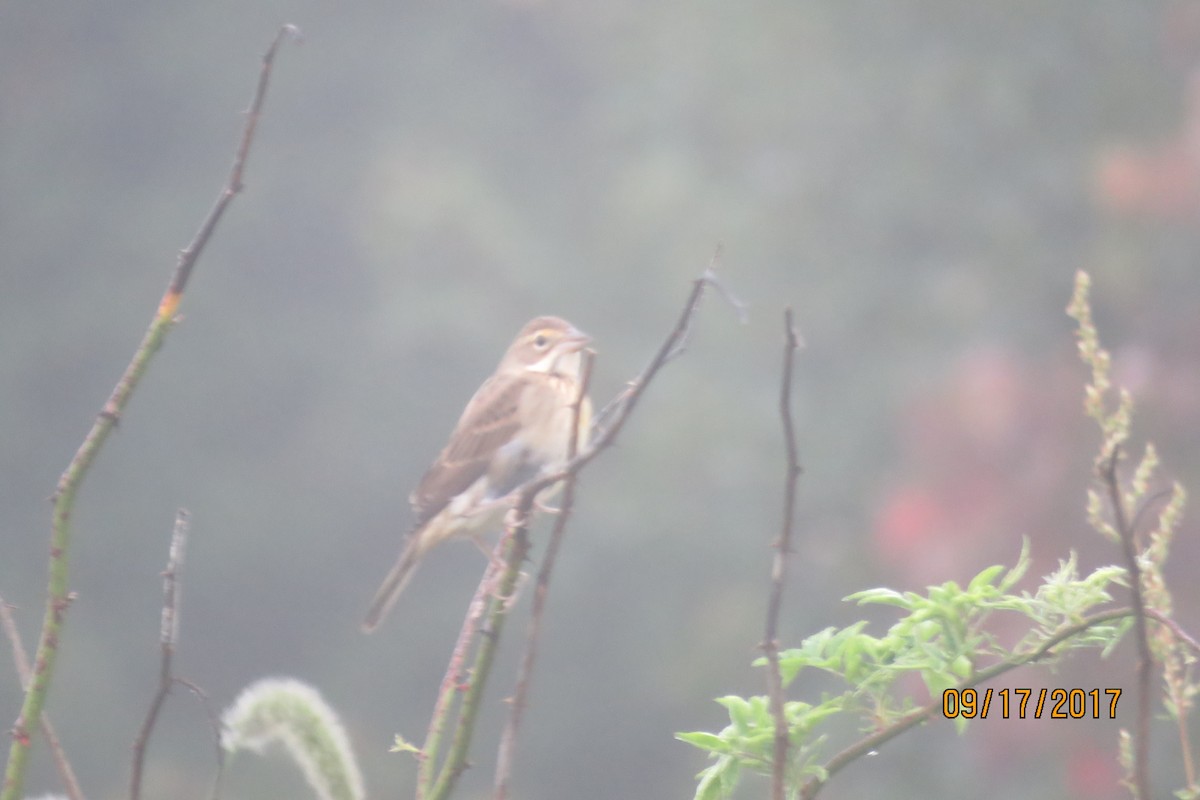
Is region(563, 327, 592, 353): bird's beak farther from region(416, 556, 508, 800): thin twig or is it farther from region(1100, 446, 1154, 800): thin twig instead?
region(1100, 446, 1154, 800): thin twig

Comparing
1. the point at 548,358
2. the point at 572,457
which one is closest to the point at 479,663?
the point at 572,457

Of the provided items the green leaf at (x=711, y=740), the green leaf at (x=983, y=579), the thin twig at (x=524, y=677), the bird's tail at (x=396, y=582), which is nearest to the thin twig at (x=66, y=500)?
the thin twig at (x=524, y=677)

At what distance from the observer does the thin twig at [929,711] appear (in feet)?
2.43

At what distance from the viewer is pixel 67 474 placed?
76 cm

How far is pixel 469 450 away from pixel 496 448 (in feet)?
0.19

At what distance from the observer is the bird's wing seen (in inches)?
87.0

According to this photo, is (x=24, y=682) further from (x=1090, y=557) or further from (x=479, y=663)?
(x=1090, y=557)

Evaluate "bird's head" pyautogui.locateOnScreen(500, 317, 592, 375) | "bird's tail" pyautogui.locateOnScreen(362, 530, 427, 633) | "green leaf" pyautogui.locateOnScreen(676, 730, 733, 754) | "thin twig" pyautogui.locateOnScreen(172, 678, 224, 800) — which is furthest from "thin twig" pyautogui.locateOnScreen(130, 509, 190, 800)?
"bird's head" pyautogui.locateOnScreen(500, 317, 592, 375)

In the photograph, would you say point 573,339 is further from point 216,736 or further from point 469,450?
point 216,736

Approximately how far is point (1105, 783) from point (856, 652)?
129 inches

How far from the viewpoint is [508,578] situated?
83cm

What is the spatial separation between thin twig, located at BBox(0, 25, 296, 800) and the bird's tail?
44.7 inches

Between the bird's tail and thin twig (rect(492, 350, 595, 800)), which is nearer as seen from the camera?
thin twig (rect(492, 350, 595, 800))

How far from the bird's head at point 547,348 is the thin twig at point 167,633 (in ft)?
5.45
